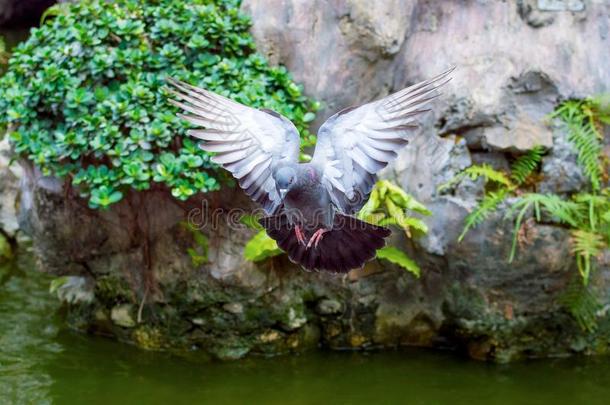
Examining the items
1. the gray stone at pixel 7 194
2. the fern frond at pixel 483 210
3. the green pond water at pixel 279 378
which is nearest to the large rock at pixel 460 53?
the fern frond at pixel 483 210

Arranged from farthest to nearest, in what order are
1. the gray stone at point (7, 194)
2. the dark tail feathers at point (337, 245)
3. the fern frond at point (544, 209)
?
the gray stone at point (7, 194) → the fern frond at point (544, 209) → the dark tail feathers at point (337, 245)

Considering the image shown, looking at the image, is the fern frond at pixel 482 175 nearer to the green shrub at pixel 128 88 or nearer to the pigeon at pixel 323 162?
the green shrub at pixel 128 88

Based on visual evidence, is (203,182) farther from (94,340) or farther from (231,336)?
(94,340)

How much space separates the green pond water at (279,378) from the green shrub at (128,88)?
4.25ft

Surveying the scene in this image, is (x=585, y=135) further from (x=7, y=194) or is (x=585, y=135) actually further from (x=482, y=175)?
(x=7, y=194)

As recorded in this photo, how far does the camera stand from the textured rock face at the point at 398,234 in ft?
18.4

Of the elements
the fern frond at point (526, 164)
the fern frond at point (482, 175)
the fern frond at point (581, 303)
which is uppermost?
the fern frond at point (526, 164)

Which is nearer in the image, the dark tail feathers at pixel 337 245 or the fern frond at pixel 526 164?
the dark tail feathers at pixel 337 245

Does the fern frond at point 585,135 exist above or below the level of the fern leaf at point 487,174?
above

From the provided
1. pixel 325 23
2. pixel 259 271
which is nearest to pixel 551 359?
pixel 259 271

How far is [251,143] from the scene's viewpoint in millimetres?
4285

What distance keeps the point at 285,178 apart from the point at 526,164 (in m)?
2.58

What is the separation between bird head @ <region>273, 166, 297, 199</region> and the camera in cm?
370

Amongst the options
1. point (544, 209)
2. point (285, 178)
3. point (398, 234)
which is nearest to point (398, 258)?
point (398, 234)
